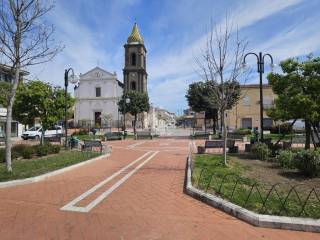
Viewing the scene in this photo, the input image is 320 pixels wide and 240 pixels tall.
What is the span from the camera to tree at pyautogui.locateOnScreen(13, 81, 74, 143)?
18.9m

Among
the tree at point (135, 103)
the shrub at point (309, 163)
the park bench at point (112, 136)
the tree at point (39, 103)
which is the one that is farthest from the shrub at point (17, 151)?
the tree at point (135, 103)

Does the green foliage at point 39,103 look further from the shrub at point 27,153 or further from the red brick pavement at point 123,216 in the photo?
the red brick pavement at point 123,216

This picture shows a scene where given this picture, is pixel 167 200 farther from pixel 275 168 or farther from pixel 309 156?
pixel 275 168

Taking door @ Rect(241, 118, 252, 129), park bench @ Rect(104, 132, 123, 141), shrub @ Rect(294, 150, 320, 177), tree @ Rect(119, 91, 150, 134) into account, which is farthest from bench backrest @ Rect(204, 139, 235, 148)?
door @ Rect(241, 118, 252, 129)

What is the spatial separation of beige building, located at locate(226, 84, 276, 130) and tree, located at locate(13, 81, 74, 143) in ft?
109

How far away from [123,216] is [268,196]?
2848 mm

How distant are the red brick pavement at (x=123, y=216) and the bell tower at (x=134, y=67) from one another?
59791 mm

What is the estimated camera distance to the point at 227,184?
8445 mm

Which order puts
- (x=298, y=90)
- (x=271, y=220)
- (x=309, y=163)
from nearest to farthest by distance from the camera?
(x=271, y=220), (x=309, y=163), (x=298, y=90)

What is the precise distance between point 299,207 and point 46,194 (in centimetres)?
541

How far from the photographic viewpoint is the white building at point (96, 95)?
6769 cm

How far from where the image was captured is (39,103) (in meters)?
19.1

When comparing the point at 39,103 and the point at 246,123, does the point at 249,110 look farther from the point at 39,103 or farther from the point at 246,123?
the point at 39,103

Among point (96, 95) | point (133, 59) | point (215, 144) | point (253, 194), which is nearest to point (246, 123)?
point (133, 59)
